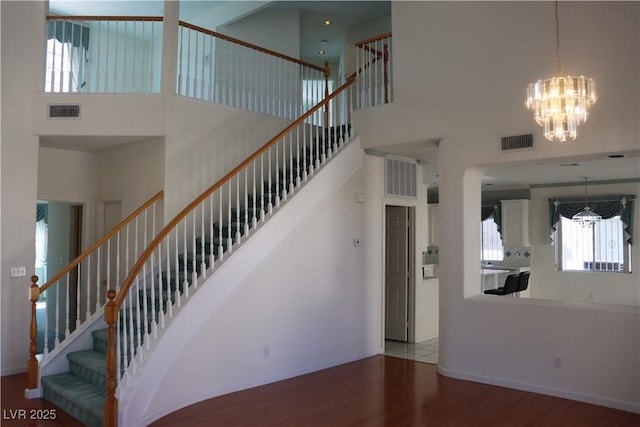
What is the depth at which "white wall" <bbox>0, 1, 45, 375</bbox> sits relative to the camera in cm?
577

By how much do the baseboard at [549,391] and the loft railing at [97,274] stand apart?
3.93 metres

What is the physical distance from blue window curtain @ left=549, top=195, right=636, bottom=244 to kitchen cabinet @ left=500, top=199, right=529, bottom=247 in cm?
49

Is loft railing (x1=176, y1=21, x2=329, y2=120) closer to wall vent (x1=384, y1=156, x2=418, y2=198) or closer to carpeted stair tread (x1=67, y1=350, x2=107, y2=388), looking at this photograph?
wall vent (x1=384, y1=156, x2=418, y2=198)

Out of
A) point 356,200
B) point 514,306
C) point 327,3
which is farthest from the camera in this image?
point 327,3

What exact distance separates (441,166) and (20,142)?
506 cm

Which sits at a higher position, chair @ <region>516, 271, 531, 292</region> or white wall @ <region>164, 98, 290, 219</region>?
white wall @ <region>164, 98, 290, 219</region>

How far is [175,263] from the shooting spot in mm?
5602

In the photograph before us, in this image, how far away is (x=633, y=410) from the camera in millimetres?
4531

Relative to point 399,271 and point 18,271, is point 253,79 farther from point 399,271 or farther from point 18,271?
point 18,271

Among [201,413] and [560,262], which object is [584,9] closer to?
[201,413]

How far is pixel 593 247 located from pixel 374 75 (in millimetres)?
5816

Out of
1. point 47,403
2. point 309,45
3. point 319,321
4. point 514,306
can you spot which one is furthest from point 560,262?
point 47,403

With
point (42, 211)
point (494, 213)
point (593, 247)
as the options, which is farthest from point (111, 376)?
point (593, 247)

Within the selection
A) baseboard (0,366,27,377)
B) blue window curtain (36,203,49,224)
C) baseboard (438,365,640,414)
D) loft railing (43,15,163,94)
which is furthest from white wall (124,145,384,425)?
blue window curtain (36,203,49,224)
